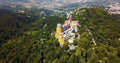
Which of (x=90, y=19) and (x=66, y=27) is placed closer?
(x=66, y=27)

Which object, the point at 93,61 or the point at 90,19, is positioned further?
the point at 90,19

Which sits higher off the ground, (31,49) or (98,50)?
(98,50)

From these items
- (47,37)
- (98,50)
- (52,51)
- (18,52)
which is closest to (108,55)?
(98,50)

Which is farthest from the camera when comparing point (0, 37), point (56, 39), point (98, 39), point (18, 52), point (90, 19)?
point (0, 37)

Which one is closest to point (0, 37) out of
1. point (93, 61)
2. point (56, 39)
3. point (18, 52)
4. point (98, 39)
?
point (18, 52)

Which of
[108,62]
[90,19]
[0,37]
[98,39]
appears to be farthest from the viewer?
[0,37]

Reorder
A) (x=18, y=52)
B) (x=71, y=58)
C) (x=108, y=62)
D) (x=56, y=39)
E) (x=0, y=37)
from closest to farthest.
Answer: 1. (x=108, y=62)
2. (x=71, y=58)
3. (x=56, y=39)
4. (x=18, y=52)
5. (x=0, y=37)

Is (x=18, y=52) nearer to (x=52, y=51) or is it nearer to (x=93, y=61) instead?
(x=52, y=51)

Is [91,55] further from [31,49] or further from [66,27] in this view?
[31,49]

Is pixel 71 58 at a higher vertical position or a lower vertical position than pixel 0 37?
higher
